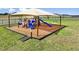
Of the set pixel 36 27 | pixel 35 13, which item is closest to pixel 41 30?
pixel 36 27

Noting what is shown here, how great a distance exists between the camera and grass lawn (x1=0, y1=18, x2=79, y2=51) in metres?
2.43

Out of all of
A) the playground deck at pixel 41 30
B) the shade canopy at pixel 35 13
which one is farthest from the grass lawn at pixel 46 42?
the shade canopy at pixel 35 13

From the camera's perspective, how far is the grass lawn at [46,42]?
2.43 metres

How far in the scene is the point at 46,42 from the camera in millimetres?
2439

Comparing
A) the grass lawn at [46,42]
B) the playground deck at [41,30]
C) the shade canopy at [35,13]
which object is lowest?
the grass lawn at [46,42]

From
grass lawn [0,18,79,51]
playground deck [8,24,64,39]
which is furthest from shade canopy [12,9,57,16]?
grass lawn [0,18,79,51]

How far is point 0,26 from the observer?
2480mm

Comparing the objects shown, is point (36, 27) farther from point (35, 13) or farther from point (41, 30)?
point (35, 13)

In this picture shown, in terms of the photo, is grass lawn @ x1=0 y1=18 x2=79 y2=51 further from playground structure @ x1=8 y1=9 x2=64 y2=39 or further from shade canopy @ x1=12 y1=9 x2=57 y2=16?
shade canopy @ x1=12 y1=9 x2=57 y2=16

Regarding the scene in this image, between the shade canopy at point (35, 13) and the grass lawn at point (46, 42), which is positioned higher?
the shade canopy at point (35, 13)

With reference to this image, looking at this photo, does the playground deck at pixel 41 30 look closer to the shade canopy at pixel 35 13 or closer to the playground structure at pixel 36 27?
the playground structure at pixel 36 27
